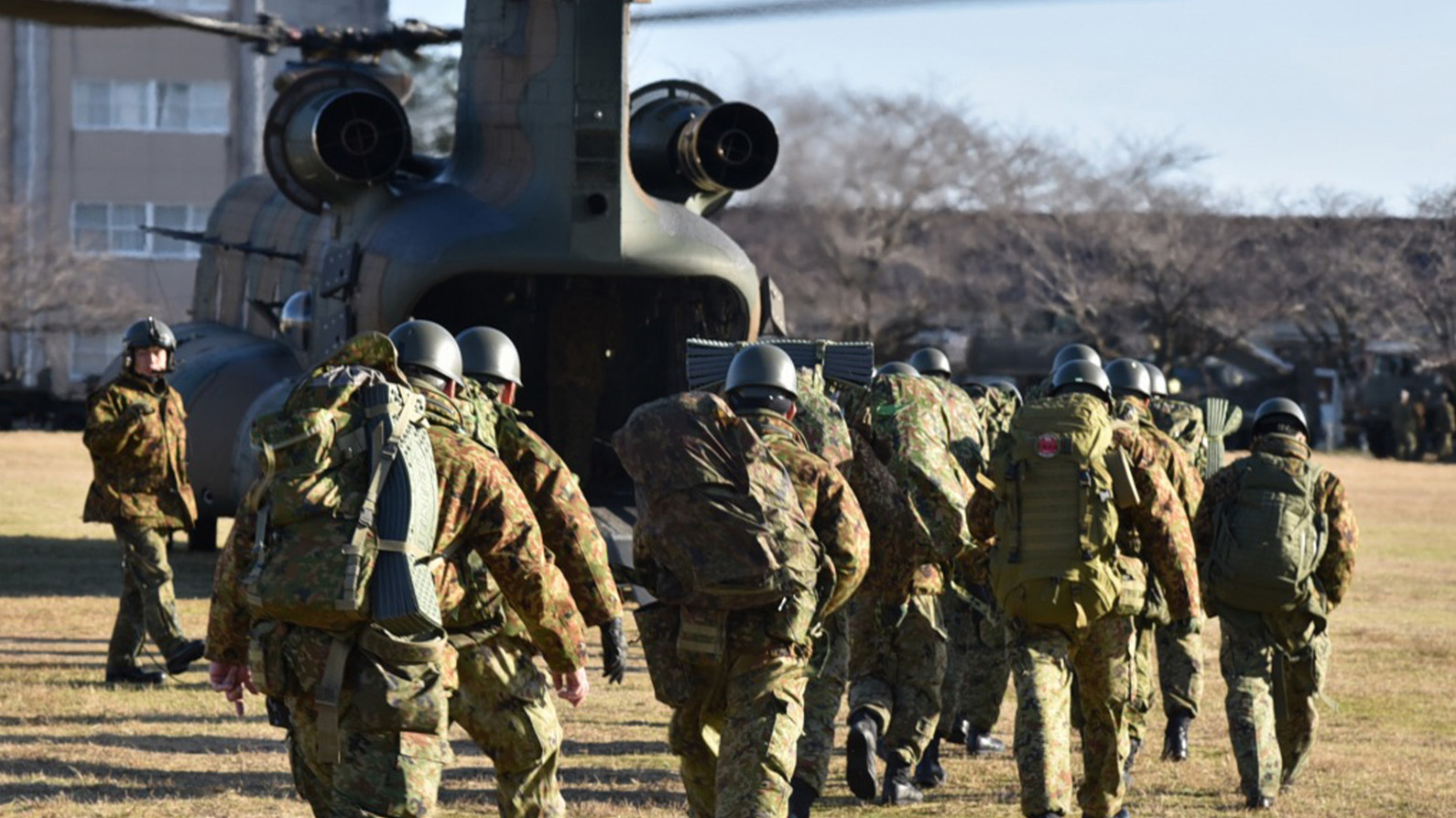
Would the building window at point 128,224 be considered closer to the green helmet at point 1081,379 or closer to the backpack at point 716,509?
the green helmet at point 1081,379

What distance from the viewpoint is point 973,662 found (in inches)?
391

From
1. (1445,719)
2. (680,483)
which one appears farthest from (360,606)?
(1445,719)

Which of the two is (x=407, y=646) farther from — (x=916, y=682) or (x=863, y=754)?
(x=916, y=682)

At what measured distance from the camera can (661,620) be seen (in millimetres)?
6746

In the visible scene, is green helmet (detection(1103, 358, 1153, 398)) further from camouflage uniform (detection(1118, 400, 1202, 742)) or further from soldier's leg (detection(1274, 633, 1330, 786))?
soldier's leg (detection(1274, 633, 1330, 786))

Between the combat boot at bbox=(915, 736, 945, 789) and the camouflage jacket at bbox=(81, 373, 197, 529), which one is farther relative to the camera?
the camouflage jacket at bbox=(81, 373, 197, 529)

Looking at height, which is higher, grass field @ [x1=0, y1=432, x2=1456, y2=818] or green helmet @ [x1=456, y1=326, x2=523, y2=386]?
green helmet @ [x1=456, y1=326, x2=523, y2=386]

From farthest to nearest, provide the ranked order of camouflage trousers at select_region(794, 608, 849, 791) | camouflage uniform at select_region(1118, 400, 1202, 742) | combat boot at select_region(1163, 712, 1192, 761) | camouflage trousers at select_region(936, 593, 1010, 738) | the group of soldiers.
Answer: combat boot at select_region(1163, 712, 1192, 761)
camouflage trousers at select_region(936, 593, 1010, 738)
camouflage uniform at select_region(1118, 400, 1202, 742)
camouflage trousers at select_region(794, 608, 849, 791)
the group of soldiers

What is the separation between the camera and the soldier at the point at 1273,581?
28.7 ft

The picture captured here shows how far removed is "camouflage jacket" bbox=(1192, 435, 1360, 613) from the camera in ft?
29.4

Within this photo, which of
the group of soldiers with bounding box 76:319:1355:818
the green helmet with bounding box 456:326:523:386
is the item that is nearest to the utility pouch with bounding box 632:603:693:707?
the group of soldiers with bounding box 76:319:1355:818

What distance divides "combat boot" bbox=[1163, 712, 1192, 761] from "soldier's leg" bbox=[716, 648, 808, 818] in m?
3.89

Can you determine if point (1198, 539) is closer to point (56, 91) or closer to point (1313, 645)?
point (1313, 645)

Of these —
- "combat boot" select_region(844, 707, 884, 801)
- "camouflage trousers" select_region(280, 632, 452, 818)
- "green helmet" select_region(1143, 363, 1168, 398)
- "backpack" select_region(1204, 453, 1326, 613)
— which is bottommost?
"combat boot" select_region(844, 707, 884, 801)
